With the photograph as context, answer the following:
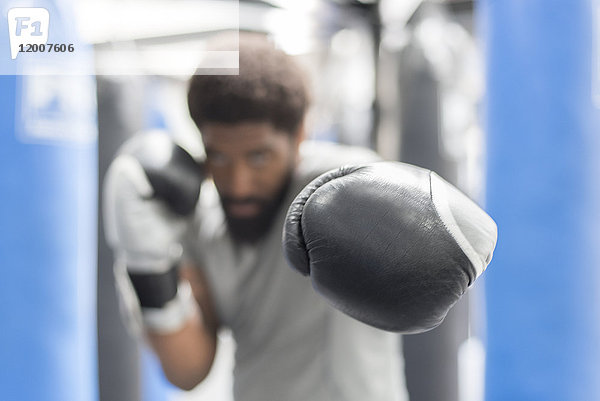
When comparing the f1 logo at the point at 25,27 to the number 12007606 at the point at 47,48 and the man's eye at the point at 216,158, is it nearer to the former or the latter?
the number 12007606 at the point at 47,48

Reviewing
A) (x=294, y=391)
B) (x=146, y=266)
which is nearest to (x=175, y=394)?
(x=294, y=391)

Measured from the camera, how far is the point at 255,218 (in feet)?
3.18

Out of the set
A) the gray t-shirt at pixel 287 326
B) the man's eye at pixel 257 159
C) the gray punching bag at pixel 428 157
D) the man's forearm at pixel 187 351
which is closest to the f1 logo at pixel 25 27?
the man's eye at pixel 257 159

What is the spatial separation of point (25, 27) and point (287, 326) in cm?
67

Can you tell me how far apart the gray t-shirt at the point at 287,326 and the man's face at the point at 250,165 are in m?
0.04

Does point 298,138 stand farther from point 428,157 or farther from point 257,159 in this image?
point 428,157

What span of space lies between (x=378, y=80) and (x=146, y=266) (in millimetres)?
961

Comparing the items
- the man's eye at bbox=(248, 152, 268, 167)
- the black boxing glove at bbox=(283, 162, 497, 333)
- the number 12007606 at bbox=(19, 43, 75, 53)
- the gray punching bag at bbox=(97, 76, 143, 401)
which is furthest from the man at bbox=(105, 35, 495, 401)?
the black boxing glove at bbox=(283, 162, 497, 333)

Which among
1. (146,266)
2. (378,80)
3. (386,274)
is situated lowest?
(146,266)

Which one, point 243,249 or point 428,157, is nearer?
point 243,249

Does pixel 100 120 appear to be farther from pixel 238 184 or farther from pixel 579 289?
pixel 579 289

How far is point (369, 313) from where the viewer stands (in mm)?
491

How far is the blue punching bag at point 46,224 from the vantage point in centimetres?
66

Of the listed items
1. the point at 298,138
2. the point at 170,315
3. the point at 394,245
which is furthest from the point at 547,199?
the point at 170,315
